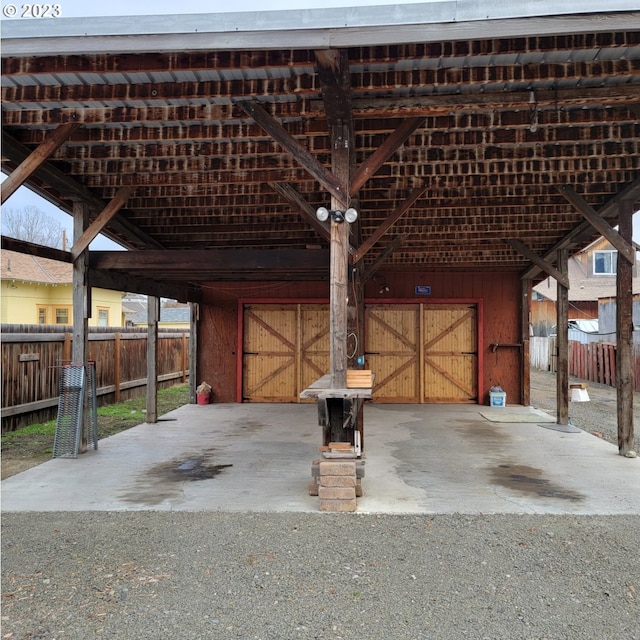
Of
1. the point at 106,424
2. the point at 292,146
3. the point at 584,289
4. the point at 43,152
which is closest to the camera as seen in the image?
the point at 292,146

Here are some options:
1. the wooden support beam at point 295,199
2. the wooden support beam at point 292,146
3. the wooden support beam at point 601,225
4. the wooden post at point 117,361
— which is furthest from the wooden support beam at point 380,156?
the wooden post at point 117,361

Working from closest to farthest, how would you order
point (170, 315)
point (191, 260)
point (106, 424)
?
point (191, 260), point (106, 424), point (170, 315)

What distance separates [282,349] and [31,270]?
413 inches

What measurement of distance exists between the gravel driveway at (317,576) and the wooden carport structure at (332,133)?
4.68ft

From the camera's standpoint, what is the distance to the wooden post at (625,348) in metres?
6.36

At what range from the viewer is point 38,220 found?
32031 millimetres

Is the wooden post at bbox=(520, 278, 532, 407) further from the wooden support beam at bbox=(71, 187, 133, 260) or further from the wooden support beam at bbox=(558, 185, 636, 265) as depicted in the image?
the wooden support beam at bbox=(71, 187, 133, 260)

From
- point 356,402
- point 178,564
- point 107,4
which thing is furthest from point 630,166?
point 178,564

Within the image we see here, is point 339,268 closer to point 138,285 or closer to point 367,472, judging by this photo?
point 367,472

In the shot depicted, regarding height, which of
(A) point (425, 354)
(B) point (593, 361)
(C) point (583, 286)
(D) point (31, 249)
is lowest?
(B) point (593, 361)

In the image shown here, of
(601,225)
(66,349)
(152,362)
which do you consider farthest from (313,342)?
(601,225)

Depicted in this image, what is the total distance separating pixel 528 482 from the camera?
17.0 ft

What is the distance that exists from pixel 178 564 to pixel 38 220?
1342 inches

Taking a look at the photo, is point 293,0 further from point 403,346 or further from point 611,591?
point 403,346
